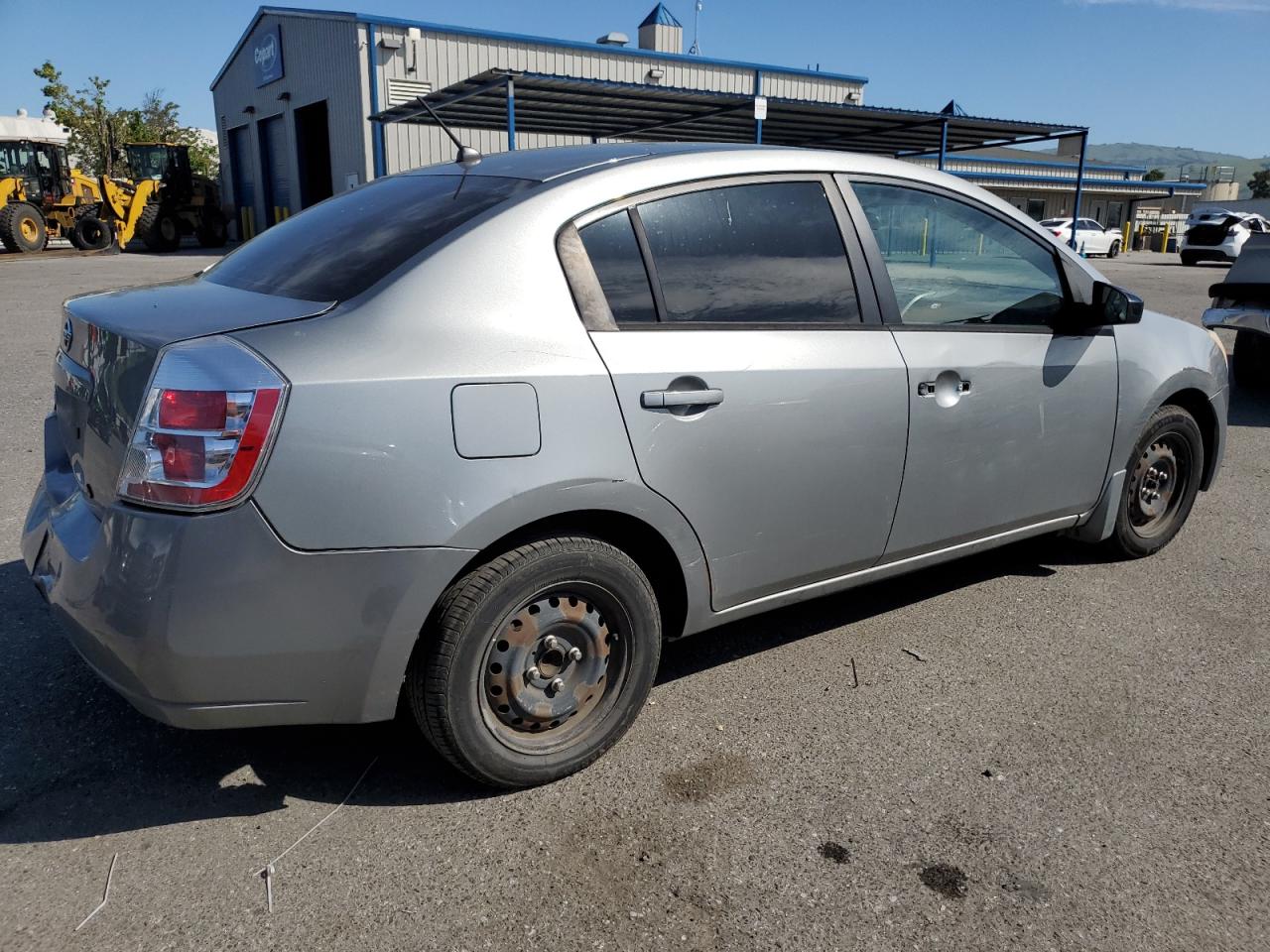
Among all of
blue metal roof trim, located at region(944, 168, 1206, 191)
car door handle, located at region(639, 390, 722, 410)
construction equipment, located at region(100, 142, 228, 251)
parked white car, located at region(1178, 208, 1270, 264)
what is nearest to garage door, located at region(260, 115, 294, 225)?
construction equipment, located at region(100, 142, 228, 251)

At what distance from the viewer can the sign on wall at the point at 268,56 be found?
1139 inches

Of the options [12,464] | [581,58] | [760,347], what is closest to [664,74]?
[581,58]

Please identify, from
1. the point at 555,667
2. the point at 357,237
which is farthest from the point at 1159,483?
the point at 357,237

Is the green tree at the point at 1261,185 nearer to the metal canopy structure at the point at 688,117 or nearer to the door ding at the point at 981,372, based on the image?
the metal canopy structure at the point at 688,117

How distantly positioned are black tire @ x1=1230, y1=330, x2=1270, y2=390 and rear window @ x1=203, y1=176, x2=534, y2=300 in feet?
27.7

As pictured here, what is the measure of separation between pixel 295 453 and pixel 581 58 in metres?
26.9

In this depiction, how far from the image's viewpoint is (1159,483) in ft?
14.6

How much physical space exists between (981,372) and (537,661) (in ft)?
6.05

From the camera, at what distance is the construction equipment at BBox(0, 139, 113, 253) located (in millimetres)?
25500

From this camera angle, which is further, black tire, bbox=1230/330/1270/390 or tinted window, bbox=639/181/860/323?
black tire, bbox=1230/330/1270/390

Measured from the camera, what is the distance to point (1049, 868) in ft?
7.93

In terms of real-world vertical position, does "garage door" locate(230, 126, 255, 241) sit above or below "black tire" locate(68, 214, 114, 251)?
above

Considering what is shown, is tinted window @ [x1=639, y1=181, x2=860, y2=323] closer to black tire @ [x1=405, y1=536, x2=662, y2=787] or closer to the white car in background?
black tire @ [x1=405, y1=536, x2=662, y2=787]

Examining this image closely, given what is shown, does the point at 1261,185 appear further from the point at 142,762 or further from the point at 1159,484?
the point at 142,762
